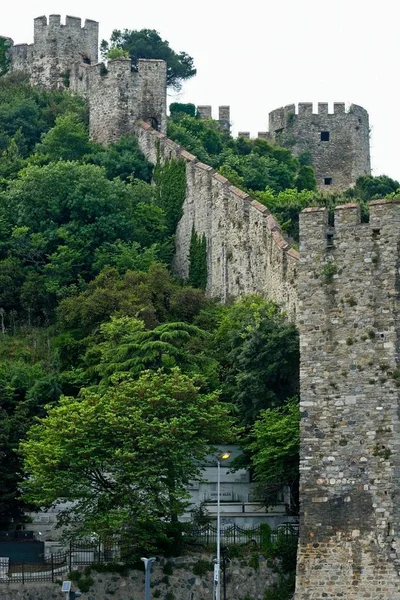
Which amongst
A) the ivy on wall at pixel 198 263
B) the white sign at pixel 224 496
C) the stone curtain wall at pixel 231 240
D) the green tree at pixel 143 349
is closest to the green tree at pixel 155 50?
the stone curtain wall at pixel 231 240

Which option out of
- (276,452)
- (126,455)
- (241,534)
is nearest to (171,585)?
(241,534)

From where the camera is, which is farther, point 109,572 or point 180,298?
point 180,298

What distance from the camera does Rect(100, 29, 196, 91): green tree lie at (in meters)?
95.2

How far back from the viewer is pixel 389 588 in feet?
154

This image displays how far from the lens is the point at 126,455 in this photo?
51.2m

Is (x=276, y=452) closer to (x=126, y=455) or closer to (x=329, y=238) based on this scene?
(x=126, y=455)

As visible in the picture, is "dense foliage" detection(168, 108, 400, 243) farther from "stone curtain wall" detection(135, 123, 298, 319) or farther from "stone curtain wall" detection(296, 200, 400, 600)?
"stone curtain wall" detection(296, 200, 400, 600)

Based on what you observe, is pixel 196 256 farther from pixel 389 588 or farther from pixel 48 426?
pixel 389 588

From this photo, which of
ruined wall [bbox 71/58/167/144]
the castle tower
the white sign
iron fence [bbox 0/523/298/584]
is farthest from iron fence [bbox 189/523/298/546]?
the castle tower

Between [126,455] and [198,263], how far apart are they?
20.6 metres

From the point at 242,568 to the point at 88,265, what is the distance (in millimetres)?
22987

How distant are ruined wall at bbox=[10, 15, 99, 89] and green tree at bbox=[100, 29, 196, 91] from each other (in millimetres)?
6223

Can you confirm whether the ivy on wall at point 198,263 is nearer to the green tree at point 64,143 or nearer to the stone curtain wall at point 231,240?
the stone curtain wall at point 231,240

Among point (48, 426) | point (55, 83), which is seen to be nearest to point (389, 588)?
point (48, 426)
